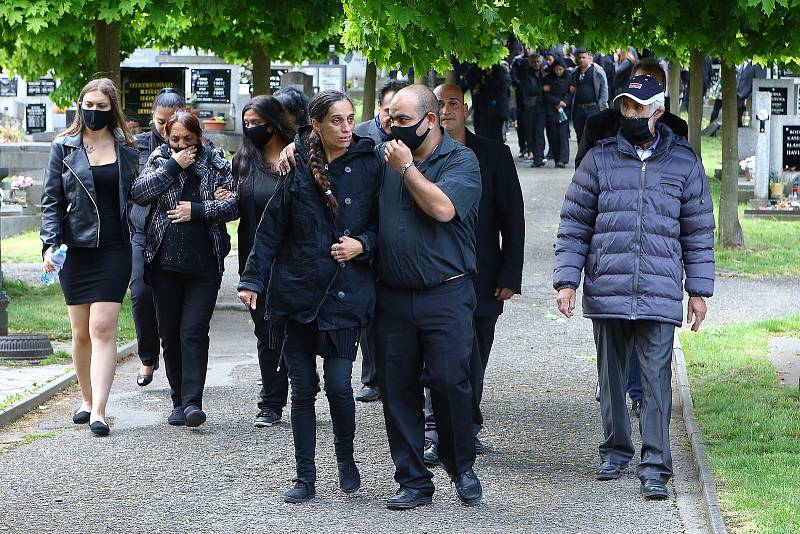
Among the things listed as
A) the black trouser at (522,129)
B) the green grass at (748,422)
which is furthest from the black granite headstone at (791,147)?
the green grass at (748,422)

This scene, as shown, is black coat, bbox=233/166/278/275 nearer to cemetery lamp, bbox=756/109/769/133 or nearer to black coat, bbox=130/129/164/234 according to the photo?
black coat, bbox=130/129/164/234

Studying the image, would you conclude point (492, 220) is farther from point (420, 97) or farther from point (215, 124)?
point (215, 124)

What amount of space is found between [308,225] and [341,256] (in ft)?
0.90

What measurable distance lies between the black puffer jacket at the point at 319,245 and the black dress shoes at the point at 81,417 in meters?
2.24

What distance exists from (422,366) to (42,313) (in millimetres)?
6822

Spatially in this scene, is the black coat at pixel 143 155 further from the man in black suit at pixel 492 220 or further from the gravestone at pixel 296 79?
the gravestone at pixel 296 79

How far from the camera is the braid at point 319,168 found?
649 cm

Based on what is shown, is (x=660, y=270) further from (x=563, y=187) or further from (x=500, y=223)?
(x=563, y=187)

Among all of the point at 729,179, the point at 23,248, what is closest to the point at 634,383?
the point at 729,179

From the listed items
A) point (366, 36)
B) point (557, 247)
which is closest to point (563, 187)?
point (366, 36)

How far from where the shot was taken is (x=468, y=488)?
6484 mm

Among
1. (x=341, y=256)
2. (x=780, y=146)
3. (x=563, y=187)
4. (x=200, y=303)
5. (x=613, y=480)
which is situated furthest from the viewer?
(x=563, y=187)

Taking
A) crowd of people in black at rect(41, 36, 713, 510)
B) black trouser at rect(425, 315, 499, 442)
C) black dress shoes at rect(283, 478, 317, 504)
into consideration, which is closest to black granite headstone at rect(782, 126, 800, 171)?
crowd of people in black at rect(41, 36, 713, 510)

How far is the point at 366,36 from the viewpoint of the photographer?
8578 mm
